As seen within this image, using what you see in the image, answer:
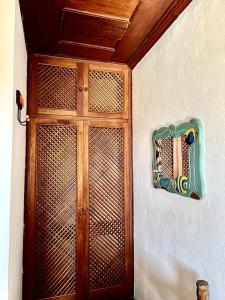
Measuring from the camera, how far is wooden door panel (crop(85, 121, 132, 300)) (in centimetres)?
214

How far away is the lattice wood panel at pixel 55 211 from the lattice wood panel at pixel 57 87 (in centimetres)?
23

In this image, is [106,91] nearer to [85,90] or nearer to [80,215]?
[85,90]

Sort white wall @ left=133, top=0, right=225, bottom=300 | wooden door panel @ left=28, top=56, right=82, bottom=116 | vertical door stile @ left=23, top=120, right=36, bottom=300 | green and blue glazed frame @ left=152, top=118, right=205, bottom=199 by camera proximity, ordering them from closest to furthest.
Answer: white wall @ left=133, top=0, right=225, bottom=300
green and blue glazed frame @ left=152, top=118, right=205, bottom=199
vertical door stile @ left=23, top=120, right=36, bottom=300
wooden door panel @ left=28, top=56, right=82, bottom=116

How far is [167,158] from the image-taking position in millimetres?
1615

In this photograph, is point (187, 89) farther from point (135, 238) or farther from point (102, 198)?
point (135, 238)

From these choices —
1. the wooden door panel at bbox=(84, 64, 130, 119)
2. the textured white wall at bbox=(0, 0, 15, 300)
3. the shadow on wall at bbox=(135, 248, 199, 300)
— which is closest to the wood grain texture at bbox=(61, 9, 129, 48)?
the wooden door panel at bbox=(84, 64, 130, 119)

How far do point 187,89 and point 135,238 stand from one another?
1.56m

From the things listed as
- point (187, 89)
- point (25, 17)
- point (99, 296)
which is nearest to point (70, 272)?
point (99, 296)

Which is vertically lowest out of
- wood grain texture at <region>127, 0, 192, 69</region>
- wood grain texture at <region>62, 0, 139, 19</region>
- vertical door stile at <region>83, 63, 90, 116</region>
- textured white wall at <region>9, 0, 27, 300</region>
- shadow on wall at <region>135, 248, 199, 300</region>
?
shadow on wall at <region>135, 248, 199, 300</region>

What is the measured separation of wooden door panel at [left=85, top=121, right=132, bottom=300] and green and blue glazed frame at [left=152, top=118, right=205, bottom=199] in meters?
0.55

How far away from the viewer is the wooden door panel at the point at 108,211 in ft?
7.01

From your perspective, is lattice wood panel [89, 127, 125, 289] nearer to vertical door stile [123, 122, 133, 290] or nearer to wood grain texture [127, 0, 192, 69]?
vertical door stile [123, 122, 133, 290]

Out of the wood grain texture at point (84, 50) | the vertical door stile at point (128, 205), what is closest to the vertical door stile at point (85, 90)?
the wood grain texture at point (84, 50)

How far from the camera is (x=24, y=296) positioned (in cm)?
192
